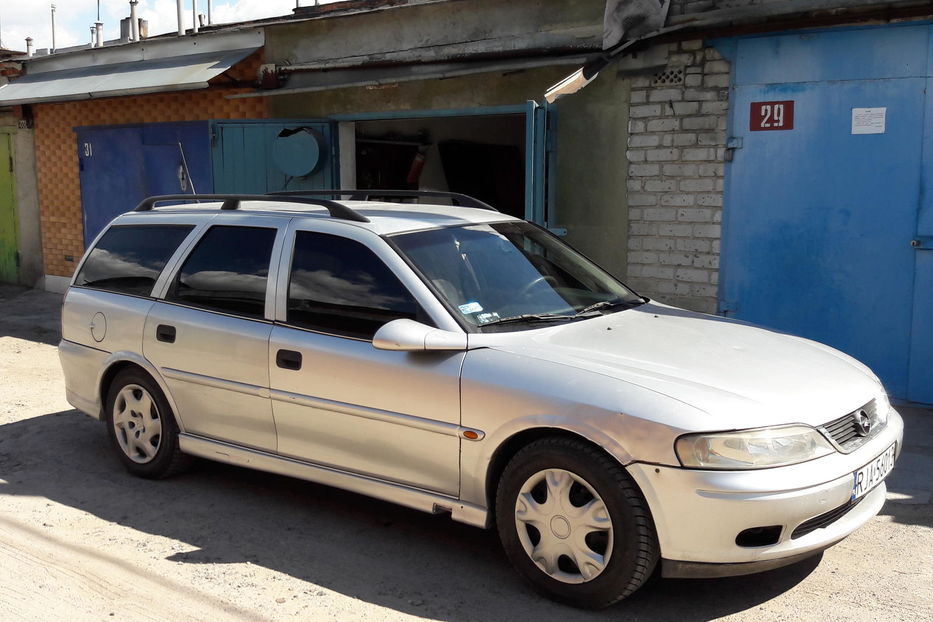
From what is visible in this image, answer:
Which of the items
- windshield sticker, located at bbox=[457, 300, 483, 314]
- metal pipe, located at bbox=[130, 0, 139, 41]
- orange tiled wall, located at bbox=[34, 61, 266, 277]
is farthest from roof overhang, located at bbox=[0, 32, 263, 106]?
windshield sticker, located at bbox=[457, 300, 483, 314]

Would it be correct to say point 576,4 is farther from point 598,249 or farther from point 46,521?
point 46,521

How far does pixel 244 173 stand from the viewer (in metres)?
10.5

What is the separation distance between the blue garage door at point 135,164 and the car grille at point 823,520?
9.43 metres

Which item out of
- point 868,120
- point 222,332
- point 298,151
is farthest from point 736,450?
point 298,151

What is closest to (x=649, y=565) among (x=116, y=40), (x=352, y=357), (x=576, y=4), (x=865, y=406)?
(x=865, y=406)

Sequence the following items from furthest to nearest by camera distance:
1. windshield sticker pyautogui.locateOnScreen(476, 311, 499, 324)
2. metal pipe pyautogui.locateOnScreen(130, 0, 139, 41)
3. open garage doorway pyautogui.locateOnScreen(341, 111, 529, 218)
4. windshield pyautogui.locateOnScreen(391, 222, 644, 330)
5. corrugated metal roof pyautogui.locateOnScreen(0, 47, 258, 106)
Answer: metal pipe pyautogui.locateOnScreen(130, 0, 139, 41)
open garage doorway pyautogui.locateOnScreen(341, 111, 529, 218)
corrugated metal roof pyautogui.locateOnScreen(0, 47, 258, 106)
windshield pyautogui.locateOnScreen(391, 222, 644, 330)
windshield sticker pyautogui.locateOnScreen(476, 311, 499, 324)

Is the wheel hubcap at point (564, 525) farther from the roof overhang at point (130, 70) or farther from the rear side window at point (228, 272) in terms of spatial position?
the roof overhang at point (130, 70)

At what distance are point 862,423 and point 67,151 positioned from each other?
1274 cm

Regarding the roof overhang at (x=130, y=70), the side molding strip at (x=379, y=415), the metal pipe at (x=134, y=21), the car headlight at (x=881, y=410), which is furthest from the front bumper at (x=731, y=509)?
the metal pipe at (x=134, y=21)

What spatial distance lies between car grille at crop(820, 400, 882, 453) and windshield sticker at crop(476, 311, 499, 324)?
4.90ft

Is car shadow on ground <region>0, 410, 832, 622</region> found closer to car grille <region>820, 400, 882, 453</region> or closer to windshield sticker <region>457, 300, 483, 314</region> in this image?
car grille <region>820, 400, 882, 453</region>

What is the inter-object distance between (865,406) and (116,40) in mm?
15468

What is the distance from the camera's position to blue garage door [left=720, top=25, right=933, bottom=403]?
22.6 ft

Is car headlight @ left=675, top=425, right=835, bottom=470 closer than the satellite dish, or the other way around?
car headlight @ left=675, top=425, right=835, bottom=470
